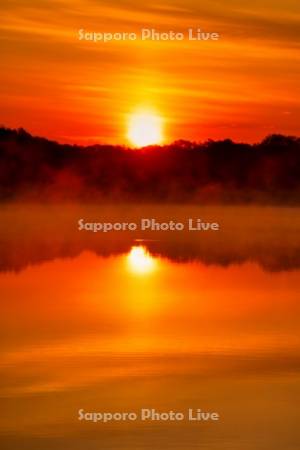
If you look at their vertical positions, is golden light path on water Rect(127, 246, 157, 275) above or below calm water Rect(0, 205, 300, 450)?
above

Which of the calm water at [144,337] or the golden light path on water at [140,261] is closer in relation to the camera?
the calm water at [144,337]

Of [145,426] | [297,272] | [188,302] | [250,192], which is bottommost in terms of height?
[145,426]

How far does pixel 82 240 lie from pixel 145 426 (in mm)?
5048

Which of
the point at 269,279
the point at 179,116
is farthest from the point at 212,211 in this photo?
the point at 179,116

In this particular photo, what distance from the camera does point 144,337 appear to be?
826 cm

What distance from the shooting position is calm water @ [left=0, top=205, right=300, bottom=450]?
275 inches

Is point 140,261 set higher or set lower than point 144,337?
higher

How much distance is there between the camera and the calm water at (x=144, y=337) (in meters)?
6.98

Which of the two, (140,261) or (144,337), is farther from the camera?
(140,261)

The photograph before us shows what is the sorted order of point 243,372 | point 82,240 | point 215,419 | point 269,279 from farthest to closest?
point 82,240
point 269,279
point 243,372
point 215,419

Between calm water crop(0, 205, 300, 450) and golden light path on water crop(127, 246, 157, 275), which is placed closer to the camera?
calm water crop(0, 205, 300, 450)

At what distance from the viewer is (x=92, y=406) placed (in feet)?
23.4

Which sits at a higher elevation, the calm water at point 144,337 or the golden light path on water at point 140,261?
the golden light path on water at point 140,261

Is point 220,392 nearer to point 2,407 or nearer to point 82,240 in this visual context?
point 2,407
